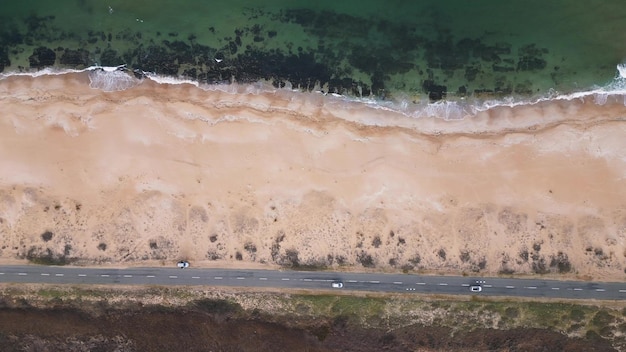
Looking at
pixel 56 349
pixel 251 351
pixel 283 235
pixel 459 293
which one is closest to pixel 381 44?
pixel 283 235

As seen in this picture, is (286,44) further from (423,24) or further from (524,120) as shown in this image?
(524,120)

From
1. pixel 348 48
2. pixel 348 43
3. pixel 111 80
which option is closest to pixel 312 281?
pixel 348 48

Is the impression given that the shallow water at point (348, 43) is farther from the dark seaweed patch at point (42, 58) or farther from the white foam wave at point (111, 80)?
the white foam wave at point (111, 80)

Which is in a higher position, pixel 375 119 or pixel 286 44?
pixel 286 44

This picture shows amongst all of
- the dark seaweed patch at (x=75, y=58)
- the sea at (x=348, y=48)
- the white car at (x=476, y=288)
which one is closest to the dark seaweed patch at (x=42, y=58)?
the sea at (x=348, y=48)

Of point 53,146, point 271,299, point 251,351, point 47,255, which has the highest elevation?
point 53,146

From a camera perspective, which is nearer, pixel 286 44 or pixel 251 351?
pixel 251 351

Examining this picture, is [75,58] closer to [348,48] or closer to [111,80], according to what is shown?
[111,80]
